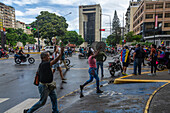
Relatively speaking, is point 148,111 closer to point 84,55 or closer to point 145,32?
point 84,55

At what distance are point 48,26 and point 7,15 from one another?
88.2 metres

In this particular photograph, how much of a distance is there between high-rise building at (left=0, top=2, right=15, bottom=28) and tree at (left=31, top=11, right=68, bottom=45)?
75894 mm

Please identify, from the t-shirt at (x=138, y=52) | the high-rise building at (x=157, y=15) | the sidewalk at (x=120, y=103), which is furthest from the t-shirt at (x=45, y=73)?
the high-rise building at (x=157, y=15)

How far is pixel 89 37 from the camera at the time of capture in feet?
457

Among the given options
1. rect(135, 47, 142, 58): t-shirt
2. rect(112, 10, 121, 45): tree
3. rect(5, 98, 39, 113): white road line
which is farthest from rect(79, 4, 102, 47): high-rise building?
rect(5, 98, 39, 113): white road line

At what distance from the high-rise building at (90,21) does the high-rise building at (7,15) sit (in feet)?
187

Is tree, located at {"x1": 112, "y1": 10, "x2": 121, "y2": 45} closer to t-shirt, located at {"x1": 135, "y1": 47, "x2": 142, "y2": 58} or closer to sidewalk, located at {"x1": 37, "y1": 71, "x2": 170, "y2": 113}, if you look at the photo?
t-shirt, located at {"x1": 135, "y1": 47, "x2": 142, "y2": 58}

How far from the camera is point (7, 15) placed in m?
118

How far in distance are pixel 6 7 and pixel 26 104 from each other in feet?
434

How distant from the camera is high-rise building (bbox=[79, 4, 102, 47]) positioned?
418ft

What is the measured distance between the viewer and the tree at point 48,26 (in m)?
47.6

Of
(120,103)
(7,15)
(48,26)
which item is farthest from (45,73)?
(7,15)

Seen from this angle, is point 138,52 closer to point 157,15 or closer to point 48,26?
point 48,26

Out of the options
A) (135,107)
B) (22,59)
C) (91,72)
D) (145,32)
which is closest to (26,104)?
(91,72)
